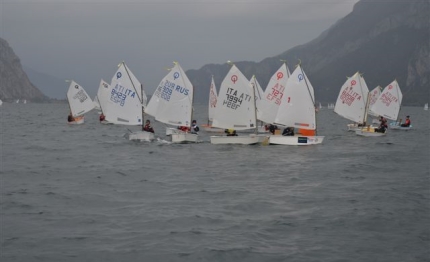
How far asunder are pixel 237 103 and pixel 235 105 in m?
0.24

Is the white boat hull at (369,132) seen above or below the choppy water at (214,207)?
above

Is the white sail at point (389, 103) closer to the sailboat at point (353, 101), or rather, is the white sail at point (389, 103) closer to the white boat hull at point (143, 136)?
the sailboat at point (353, 101)

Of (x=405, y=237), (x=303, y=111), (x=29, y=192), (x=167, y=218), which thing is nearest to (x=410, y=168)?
(x=303, y=111)

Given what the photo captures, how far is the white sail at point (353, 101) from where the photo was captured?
60.0 metres

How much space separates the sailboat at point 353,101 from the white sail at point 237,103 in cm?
1972

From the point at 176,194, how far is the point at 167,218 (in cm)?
447

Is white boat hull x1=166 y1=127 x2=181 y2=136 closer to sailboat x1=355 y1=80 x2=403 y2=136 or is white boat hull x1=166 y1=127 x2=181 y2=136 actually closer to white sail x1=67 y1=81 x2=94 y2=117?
white sail x1=67 y1=81 x2=94 y2=117

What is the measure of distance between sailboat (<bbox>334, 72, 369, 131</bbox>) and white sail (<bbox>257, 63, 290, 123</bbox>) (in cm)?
1213

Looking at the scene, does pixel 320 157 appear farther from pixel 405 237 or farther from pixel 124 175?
pixel 405 237

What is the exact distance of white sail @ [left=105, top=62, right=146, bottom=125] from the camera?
4759 centimetres

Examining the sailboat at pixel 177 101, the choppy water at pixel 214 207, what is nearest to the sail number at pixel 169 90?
the sailboat at pixel 177 101

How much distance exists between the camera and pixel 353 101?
60062 millimetres

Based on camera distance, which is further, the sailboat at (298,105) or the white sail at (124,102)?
the white sail at (124,102)

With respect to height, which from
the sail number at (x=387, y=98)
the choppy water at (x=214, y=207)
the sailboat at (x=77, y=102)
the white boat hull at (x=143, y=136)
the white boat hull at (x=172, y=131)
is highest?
the sail number at (x=387, y=98)
